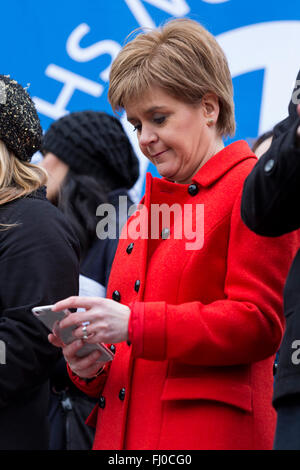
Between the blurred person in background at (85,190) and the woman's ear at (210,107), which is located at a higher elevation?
the woman's ear at (210,107)

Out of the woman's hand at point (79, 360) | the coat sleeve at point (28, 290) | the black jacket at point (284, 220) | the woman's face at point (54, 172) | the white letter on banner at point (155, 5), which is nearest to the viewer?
the black jacket at point (284, 220)

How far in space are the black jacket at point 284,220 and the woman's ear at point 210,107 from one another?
0.55 m

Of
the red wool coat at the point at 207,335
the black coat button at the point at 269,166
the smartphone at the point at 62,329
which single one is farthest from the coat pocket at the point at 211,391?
the black coat button at the point at 269,166

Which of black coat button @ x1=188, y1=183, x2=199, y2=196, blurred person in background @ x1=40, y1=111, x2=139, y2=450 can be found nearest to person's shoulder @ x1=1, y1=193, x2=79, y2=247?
black coat button @ x1=188, y1=183, x2=199, y2=196

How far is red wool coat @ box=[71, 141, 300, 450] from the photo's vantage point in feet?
5.59

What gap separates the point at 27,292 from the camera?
2139mm

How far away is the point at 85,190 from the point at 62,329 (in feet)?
5.34

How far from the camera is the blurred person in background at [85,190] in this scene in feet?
9.71

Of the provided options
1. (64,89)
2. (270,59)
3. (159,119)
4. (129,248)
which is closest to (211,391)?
(129,248)

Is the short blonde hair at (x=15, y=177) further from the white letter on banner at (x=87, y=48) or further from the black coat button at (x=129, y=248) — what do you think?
the white letter on banner at (x=87, y=48)

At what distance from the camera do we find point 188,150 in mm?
2002

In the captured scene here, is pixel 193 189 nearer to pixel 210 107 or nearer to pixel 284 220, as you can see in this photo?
pixel 210 107

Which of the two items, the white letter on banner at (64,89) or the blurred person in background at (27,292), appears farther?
the white letter on banner at (64,89)
